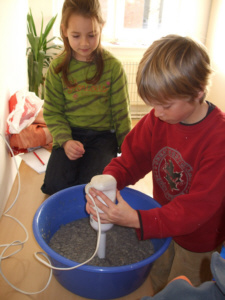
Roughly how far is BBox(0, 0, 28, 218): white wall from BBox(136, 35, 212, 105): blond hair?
856 mm

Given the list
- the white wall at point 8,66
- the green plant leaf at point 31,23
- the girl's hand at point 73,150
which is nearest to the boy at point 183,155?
the girl's hand at point 73,150

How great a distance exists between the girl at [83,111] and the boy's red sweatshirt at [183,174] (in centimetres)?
32

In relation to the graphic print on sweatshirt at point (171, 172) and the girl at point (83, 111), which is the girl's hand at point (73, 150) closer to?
the girl at point (83, 111)

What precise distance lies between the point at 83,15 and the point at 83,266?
0.92 m

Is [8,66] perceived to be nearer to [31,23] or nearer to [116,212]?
[31,23]

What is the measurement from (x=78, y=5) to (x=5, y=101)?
605 mm

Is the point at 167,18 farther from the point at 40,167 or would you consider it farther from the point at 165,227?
the point at 165,227

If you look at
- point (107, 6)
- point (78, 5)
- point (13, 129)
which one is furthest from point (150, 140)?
point (107, 6)

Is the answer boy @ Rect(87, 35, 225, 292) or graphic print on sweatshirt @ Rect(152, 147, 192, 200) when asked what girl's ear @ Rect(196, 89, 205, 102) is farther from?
graphic print on sweatshirt @ Rect(152, 147, 192, 200)

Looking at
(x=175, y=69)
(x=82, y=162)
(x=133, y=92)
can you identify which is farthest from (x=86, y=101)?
(x=133, y=92)

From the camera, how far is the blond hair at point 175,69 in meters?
0.68

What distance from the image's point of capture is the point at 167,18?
281 cm

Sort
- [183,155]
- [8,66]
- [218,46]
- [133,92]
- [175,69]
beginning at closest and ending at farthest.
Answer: [175,69]
[183,155]
[8,66]
[218,46]
[133,92]

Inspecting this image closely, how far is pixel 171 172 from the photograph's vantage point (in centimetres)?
92
